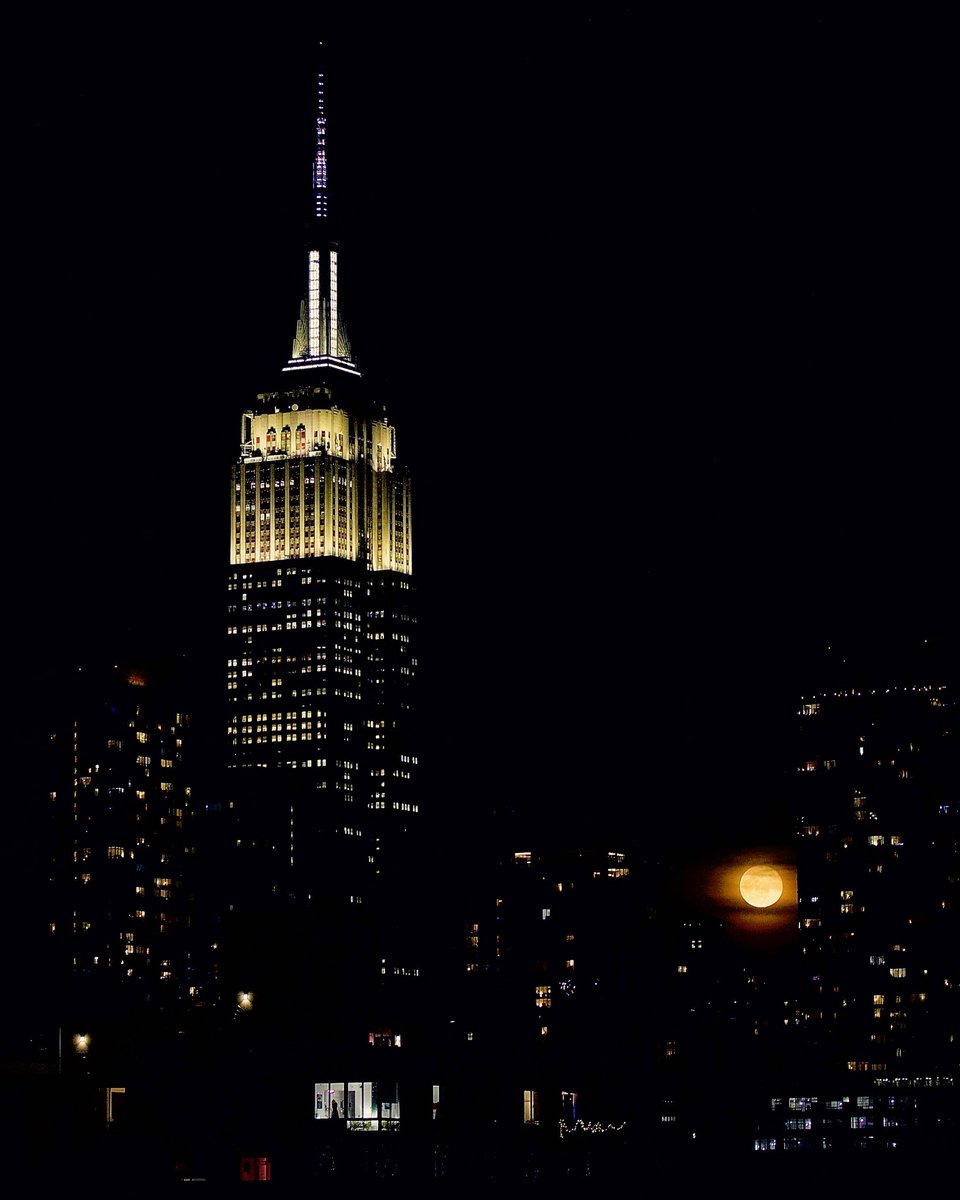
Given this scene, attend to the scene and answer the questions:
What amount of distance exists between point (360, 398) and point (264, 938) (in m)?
39.6

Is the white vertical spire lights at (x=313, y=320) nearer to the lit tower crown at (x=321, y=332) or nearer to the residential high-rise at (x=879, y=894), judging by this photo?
the lit tower crown at (x=321, y=332)

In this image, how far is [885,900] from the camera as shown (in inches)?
4943

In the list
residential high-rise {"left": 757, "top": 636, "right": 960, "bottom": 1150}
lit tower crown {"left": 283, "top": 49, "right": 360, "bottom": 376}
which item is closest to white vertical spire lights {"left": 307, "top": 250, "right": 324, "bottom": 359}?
lit tower crown {"left": 283, "top": 49, "right": 360, "bottom": 376}

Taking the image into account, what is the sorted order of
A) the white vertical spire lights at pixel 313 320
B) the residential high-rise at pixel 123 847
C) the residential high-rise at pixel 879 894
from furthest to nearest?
1. the white vertical spire lights at pixel 313 320
2. the residential high-rise at pixel 123 847
3. the residential high-rise at pixel 879 894

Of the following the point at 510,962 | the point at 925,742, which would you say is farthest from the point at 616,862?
the point at 925,742

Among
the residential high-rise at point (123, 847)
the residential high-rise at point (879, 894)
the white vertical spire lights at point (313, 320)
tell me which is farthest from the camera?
the white vertical spire lights at point (313, 320)

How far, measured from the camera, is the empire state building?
478ft

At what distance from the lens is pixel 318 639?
490ft

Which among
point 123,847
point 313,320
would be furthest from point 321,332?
point 123,847

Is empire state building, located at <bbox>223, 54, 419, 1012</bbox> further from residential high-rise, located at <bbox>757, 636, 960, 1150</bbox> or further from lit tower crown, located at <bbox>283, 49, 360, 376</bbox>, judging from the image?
residential high-rise, located at <bbox>757, 636, 960, 1150</bbox>

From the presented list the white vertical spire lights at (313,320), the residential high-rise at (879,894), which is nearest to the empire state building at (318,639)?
the white vertical spire lights at (313,320)

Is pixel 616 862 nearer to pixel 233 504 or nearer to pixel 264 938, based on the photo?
pixel 264 938

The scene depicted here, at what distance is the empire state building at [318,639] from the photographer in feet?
478

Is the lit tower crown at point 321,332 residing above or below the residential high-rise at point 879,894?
above
